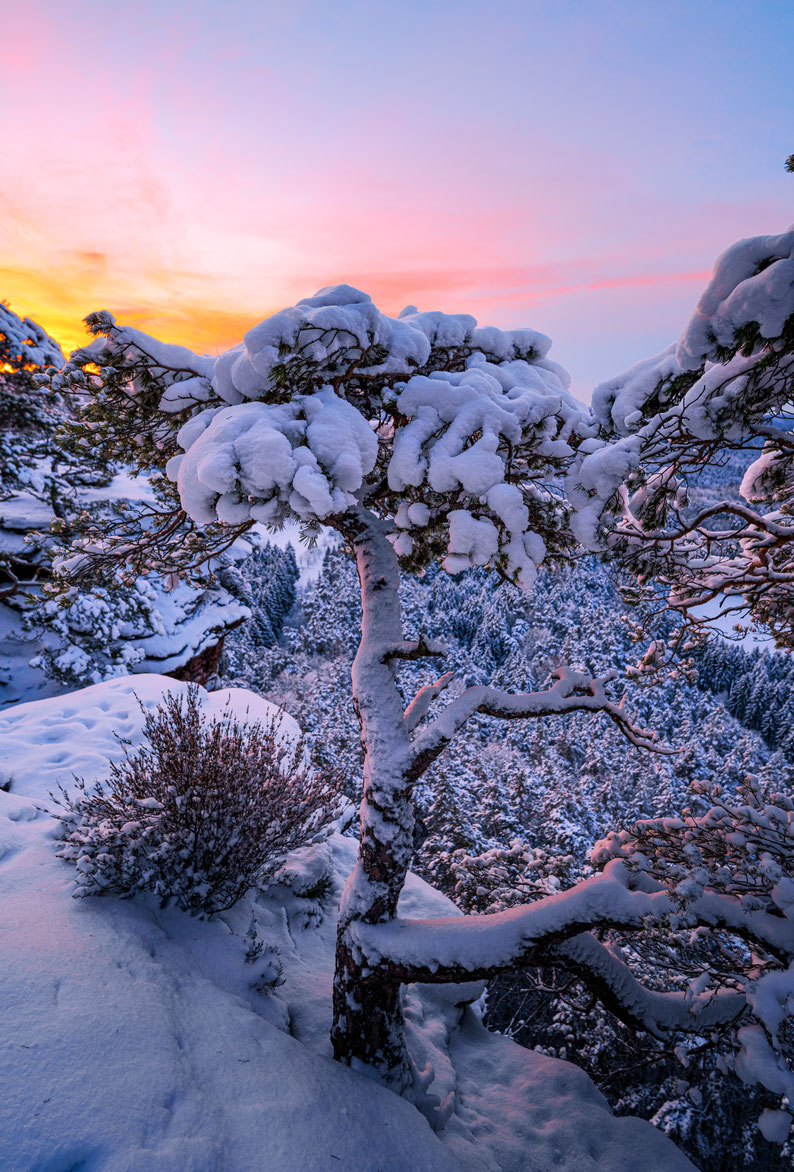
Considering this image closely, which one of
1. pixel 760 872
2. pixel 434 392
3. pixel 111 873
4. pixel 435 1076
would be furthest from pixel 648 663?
pixel 111 873

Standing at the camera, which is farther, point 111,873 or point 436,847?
point 436,847

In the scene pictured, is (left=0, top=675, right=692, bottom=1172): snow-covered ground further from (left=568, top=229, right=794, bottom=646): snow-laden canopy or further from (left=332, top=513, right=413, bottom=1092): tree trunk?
(left=568, top=229, right=794, bottom=646): snow-laden canopy

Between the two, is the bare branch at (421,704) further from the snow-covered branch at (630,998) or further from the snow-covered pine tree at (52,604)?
the snow-covered pine tree at (52,604)

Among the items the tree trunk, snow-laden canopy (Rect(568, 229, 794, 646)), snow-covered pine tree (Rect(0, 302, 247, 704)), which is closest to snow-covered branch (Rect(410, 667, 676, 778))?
the tree trunk

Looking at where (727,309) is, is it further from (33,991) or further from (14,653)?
(14,653)

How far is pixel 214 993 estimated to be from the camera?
3.36 metres

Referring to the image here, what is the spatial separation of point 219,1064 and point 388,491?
382cm

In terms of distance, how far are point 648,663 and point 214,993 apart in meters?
4.62

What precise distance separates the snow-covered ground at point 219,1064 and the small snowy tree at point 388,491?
60 centimetres

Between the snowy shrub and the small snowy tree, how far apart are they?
1.28m

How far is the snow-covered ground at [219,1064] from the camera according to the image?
2.24 meters

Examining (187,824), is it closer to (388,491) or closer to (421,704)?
(421,704)

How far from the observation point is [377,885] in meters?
3.46

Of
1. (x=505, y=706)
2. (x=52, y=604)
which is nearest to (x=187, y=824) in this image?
(x=505, y=706)
